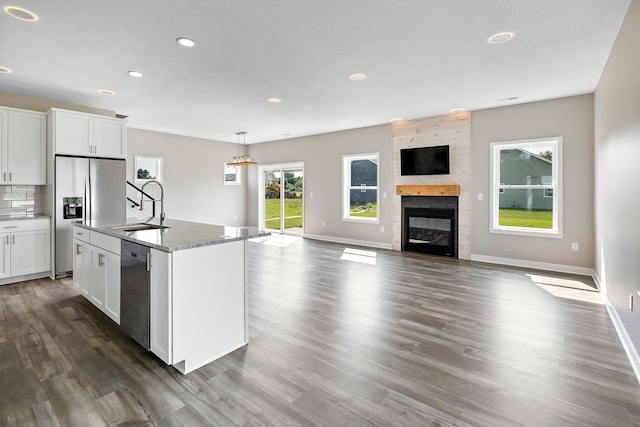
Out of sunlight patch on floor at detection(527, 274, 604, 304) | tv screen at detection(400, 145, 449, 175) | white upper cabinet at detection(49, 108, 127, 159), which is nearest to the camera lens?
sunlight patch on floor at detection(527, 274, 604, 304)

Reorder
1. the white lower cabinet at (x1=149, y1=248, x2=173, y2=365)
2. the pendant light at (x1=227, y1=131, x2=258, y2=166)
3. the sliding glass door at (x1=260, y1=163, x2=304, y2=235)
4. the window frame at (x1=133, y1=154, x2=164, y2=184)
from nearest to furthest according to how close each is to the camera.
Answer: the white lower cabinet at (x1=149, y1=248, x2=173, y2=365) → the pendant light at (x1=227, y1=131, x2=258, y2=166) → the window frame at (x1=133, y1=154, x2=164, y2=184) → the sliding glass door at (x1=260, y1=163, x2=304, y2=235)

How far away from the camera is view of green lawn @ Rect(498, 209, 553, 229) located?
544 centimetres

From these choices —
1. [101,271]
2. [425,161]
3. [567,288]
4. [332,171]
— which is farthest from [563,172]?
[101,271]

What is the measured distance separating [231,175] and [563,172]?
8.04 m

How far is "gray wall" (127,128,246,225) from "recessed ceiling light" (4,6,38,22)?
5076mm

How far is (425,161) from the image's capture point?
657 cm

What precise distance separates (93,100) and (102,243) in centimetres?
343

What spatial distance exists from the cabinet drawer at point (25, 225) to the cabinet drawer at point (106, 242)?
2274 millimetres

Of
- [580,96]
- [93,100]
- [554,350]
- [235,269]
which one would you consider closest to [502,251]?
[580,96]

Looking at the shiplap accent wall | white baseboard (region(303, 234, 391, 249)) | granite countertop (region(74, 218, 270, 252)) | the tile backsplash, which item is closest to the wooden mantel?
the shiplap accent wall

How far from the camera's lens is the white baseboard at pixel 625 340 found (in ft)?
7.52

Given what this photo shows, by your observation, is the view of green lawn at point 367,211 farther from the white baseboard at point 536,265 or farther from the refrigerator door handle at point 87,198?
the refrigerator door handle at point 87,198

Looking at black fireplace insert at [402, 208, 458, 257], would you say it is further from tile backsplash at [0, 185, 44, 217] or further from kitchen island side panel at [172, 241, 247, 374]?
tile backsplash at [0, 185, 44, 217]

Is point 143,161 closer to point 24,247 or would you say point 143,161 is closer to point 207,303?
point 24,247
